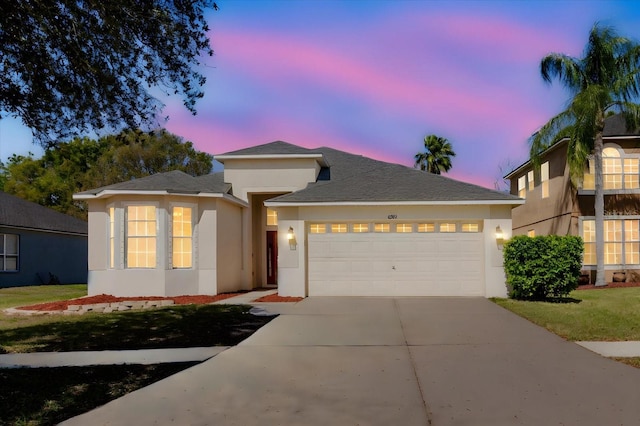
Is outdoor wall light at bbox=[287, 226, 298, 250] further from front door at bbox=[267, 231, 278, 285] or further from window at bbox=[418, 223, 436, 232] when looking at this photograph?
front door at bbox=[267, 231, 278, 285]

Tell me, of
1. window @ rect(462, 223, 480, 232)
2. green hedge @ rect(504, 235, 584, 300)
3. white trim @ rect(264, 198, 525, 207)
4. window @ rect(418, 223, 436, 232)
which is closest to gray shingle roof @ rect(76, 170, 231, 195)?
white trim @ rect(264, 198, 525, 207)

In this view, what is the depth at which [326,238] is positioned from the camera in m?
16.7

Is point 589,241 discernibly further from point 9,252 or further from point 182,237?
point 9,252

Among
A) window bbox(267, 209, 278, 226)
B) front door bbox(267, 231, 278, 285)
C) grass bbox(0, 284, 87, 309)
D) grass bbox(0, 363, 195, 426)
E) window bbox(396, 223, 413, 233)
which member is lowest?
grass bbox(0, 284, 87, 309)

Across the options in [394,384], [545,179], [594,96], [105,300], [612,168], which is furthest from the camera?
[545,179]

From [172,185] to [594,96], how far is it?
49.5ft

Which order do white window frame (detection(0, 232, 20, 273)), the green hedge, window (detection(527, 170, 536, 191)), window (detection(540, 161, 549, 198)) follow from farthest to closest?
window (detection(527, 170, 536, 191)) → white window frame (detection(0, 232, 20, 273)) → window (detection(540, 161, 549, 198)) → the green hedge

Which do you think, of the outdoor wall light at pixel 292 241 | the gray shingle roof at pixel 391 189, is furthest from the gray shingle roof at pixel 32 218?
the gray shingle roof at pixel 391 189

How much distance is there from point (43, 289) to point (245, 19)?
17405mm

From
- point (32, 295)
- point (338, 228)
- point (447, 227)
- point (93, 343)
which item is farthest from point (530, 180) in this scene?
point (32, 295)

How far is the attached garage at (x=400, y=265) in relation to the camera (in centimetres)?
1614

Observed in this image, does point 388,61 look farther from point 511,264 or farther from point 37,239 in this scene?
point 37,239

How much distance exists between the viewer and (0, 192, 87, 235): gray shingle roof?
81.5ft

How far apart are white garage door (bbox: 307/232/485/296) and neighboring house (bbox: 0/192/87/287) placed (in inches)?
634
